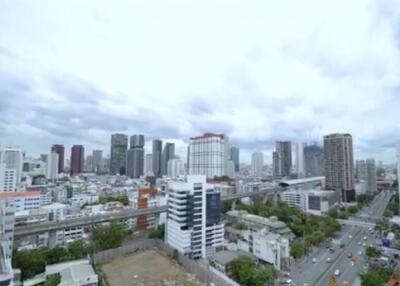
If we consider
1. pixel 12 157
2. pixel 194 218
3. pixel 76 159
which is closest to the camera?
pixel 194 218

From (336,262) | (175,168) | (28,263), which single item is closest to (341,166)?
(336,262)

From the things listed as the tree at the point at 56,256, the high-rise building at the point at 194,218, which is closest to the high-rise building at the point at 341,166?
→ the high-rise building at the point at 194,218

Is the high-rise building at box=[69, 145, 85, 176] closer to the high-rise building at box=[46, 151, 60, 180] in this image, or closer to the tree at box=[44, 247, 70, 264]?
the high-rise building at box=[46, 151, 60, 180]

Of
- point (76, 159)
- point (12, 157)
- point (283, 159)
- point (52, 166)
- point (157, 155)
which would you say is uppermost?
point (157, 155)

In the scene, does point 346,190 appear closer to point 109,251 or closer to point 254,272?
point 254,272

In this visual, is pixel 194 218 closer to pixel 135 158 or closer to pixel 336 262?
pixel 336 262

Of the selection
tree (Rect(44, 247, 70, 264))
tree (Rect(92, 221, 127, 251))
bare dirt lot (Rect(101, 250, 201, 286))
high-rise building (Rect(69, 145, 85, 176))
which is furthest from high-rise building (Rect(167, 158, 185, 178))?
tree (Rect(44, 247, 70, 264))
